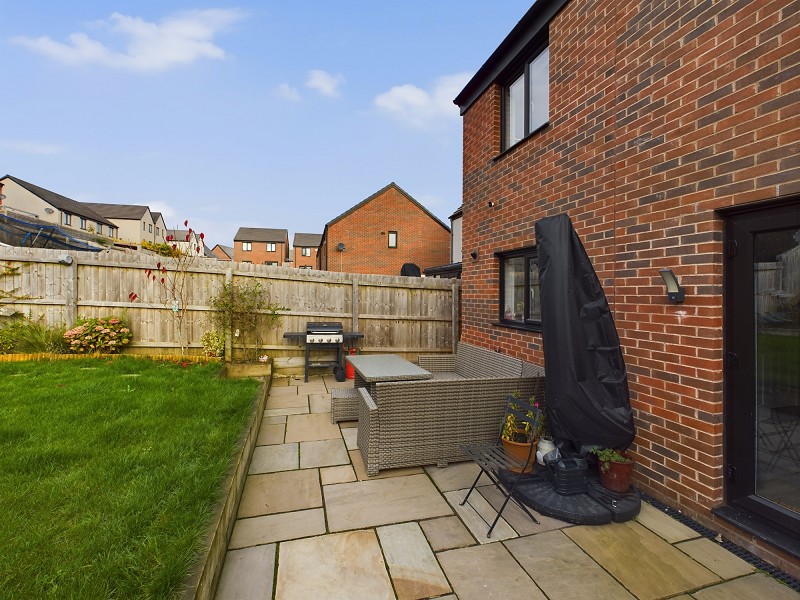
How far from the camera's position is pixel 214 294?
7.13m

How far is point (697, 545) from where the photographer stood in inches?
90.7

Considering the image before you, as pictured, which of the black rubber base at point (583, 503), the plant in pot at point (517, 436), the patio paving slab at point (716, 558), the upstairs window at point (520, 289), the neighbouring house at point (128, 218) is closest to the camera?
the patio paving slab at point (716, 558)

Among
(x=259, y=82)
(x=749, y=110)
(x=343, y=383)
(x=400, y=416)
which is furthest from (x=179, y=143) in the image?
(x=749, y=110)

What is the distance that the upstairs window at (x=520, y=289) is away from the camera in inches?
187

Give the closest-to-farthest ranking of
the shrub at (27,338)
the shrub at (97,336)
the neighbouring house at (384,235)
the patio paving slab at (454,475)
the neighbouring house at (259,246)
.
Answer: the patio paving slab at (454,475), the shrub at (27,338), the shrub at (97,336), the neighbouring house at (384,235), the neighbouring house at (259,246)

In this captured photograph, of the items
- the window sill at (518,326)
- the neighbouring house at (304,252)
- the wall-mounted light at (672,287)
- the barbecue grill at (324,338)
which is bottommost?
the barbecue grill at (324,338)

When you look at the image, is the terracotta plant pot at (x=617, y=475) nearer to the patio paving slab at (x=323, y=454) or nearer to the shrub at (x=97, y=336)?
the patio paving slab at (x=323, y=454)

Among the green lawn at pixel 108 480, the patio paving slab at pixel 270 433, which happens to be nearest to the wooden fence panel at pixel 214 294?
the green lawn at pixel 108 480

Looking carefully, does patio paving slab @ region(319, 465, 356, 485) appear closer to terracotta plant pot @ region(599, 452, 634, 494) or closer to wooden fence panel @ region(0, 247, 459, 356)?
terracotta plant pot @ region(599, 452, 634, 494)

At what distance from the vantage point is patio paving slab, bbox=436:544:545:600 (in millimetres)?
1914

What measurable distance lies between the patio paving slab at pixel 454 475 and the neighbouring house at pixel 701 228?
1.36 meters

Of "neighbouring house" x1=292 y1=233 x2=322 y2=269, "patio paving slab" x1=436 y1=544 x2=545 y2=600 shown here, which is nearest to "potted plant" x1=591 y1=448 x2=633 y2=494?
"patio paving slab" x1=436 y1=544 x2=545 y2=600

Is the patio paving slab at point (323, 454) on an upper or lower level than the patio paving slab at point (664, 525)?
lower

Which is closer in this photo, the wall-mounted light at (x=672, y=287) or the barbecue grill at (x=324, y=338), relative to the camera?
the wall-mounted light at (x=672, y=287)
